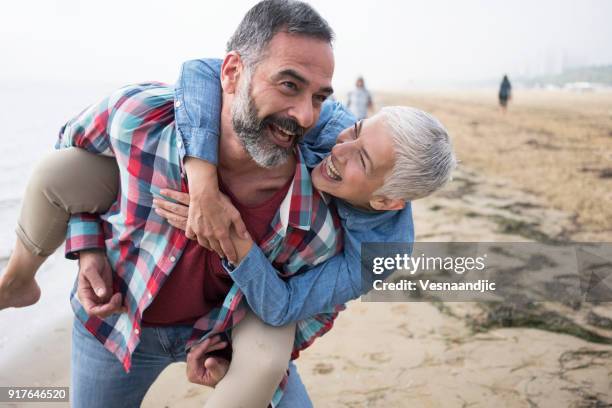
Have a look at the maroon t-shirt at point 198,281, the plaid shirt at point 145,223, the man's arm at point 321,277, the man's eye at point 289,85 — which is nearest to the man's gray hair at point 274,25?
the man's eye at point 289,85

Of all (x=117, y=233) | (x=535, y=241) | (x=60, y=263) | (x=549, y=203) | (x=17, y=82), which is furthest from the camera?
(x=17, y=82)

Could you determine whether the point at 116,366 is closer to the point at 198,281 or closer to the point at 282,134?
the point at 198,281

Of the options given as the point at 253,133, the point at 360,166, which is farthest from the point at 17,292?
the point at 360,166

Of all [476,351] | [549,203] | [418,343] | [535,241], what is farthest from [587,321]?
[549,203]

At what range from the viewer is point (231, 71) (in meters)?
1.93

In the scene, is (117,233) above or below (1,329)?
above

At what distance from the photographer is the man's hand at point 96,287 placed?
1.81 metres

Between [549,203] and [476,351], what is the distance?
4.36 meters

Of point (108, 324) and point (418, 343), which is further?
point (418, 343)

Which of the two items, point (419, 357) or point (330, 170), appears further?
point (419, 357)

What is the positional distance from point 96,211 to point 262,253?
2.09 feet

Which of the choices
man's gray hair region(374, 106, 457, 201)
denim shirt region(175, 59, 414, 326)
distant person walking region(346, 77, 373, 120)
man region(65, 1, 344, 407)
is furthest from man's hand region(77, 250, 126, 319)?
distant person walking region(346, 77, 373, 120)

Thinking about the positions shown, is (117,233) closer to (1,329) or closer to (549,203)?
(1,329)

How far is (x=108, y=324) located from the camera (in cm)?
198
